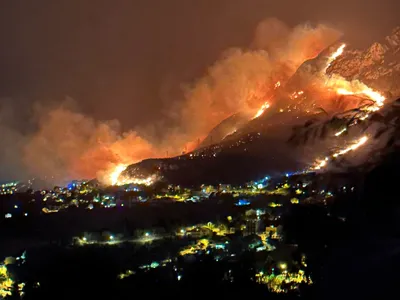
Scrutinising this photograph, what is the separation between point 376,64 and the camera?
44.6 meters

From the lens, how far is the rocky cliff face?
139 ft

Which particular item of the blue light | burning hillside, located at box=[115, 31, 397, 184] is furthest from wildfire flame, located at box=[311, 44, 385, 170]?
the blue light

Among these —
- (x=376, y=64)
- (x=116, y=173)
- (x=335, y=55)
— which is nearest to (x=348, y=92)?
(x=376, y=64)

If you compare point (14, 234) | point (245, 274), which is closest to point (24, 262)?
point (14, 234)

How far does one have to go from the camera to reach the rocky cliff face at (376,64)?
139ft

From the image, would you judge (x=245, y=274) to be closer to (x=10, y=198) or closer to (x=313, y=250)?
(x=313, y=250)

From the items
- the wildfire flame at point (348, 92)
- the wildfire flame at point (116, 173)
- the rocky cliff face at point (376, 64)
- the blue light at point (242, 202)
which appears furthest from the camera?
the rocky cliff face at point (376, 64)

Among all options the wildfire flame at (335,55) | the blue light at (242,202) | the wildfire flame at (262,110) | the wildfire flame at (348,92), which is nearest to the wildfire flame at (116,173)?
the wildfire flame at (262,110)

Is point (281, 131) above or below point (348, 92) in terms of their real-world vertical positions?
below

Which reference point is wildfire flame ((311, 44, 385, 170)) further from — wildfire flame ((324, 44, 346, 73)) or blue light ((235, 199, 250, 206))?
blue light ((235, 199, 250, 206))

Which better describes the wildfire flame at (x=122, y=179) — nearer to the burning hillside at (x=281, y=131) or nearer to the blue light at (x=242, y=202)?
the burning hillside at (x=281, y=131)

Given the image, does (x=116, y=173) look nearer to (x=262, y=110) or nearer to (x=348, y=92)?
(x=262, y=110)

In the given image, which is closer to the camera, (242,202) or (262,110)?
(242,202)

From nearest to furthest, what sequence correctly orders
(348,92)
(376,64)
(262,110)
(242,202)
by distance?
(242,202) → (348,92) → (376,64) → (262,110)
